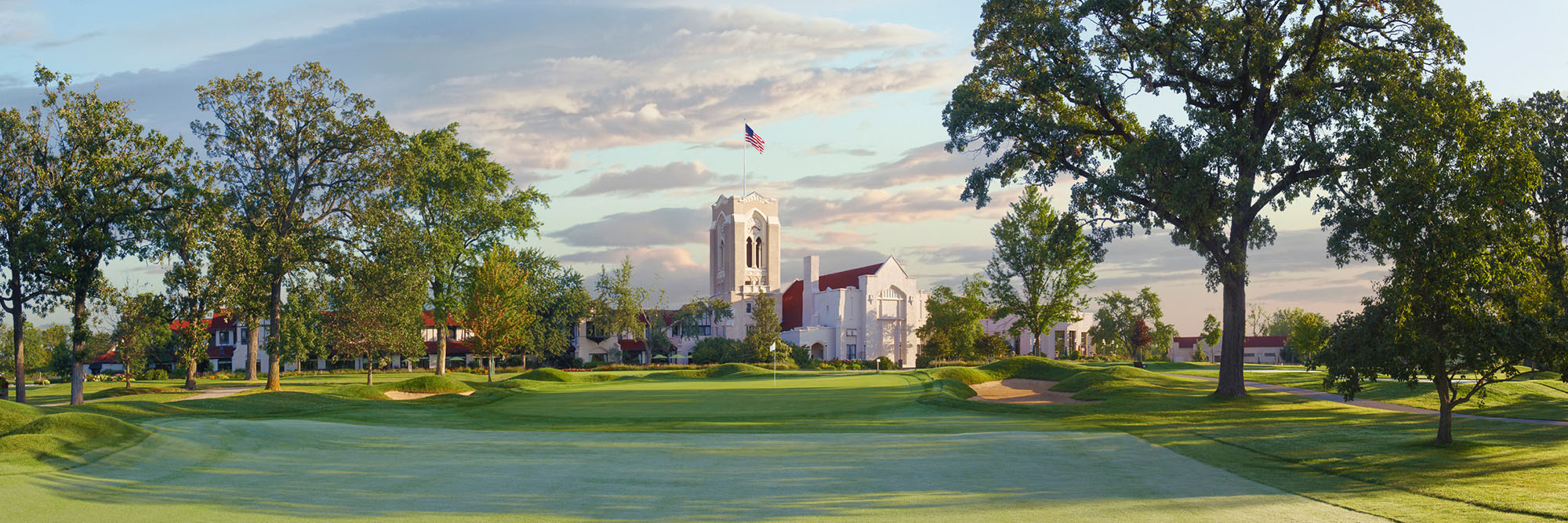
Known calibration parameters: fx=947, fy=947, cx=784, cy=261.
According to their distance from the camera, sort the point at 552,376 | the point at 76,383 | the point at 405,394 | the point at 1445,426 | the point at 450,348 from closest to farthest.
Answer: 1. the point at 1445,426
2. the point at 76,383
3. the point at 405,394
4. the point at 552,376
5. the point at 450,348

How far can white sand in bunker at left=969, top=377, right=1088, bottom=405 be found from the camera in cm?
3222

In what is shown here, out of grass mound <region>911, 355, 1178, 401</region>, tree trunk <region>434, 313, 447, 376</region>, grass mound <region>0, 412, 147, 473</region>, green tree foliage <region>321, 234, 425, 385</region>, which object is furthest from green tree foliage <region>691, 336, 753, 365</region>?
grass mound <region>0, 412, 147, 473</region>

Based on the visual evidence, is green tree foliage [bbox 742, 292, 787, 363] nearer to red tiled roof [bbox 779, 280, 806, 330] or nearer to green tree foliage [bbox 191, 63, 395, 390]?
red tiled roof [bbox 779, 280, 806, 330]

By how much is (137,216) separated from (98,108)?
3.94m

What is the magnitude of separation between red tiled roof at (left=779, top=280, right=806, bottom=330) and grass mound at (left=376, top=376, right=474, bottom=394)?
56971 millimetres

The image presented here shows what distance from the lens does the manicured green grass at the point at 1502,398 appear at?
24453mm

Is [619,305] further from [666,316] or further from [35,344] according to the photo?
[35,344]

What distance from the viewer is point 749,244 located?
10025cm

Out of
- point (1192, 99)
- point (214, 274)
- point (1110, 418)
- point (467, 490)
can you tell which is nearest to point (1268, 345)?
point (1192, 99)

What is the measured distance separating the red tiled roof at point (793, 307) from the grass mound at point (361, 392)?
60288 millimetres

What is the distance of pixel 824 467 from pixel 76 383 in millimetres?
30144

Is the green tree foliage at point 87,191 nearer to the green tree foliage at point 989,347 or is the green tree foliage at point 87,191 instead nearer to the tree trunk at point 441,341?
the tree trunk at point 441,341

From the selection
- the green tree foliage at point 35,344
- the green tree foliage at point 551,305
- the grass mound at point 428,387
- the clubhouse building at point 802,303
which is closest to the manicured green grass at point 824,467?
the grass mound at point 428,387

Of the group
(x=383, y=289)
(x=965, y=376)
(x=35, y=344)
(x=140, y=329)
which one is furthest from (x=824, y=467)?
(x=35, y=344)
